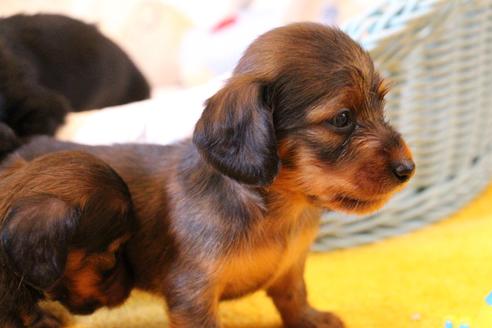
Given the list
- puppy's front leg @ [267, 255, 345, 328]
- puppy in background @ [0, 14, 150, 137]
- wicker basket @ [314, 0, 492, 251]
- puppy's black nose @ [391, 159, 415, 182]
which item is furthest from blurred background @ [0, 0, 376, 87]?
puppy's black nose @ [391, 159, 415, 182]

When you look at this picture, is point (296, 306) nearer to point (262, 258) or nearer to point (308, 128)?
point (262, 258)

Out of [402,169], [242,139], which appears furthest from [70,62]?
[402,169]

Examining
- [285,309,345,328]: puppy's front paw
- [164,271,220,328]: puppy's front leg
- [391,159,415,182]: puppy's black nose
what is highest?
[391,159,415,182]: puppy's black nose

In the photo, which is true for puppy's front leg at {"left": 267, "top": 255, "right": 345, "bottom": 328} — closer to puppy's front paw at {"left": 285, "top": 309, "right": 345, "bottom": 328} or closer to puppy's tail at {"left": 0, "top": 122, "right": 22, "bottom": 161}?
puppy's front paw at {"left": 285, "top": 309, "right": 345, "bottom": 328}

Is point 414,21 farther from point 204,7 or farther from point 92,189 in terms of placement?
point 204,7

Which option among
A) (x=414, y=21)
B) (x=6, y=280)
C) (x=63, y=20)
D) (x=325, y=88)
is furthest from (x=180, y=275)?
(x=63, y=20)

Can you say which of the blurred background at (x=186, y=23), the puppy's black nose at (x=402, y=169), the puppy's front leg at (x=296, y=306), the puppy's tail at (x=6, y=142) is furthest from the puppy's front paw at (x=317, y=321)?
the blurred background at (x=186, y=23)

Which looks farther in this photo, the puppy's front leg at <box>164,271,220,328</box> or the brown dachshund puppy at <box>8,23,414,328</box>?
the puppy's front leg at <box>164,271,220,328</box>

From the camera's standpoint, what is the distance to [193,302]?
72.5 inches

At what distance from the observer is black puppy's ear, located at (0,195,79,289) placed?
5.59ft

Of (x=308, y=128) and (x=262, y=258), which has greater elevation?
(x=308, y=128)

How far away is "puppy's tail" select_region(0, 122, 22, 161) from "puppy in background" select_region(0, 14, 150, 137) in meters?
0.43

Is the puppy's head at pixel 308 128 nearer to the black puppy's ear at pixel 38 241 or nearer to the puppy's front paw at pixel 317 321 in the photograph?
the black puppy's ear at pixel 38 241

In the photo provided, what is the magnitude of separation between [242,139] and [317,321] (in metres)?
0.82
